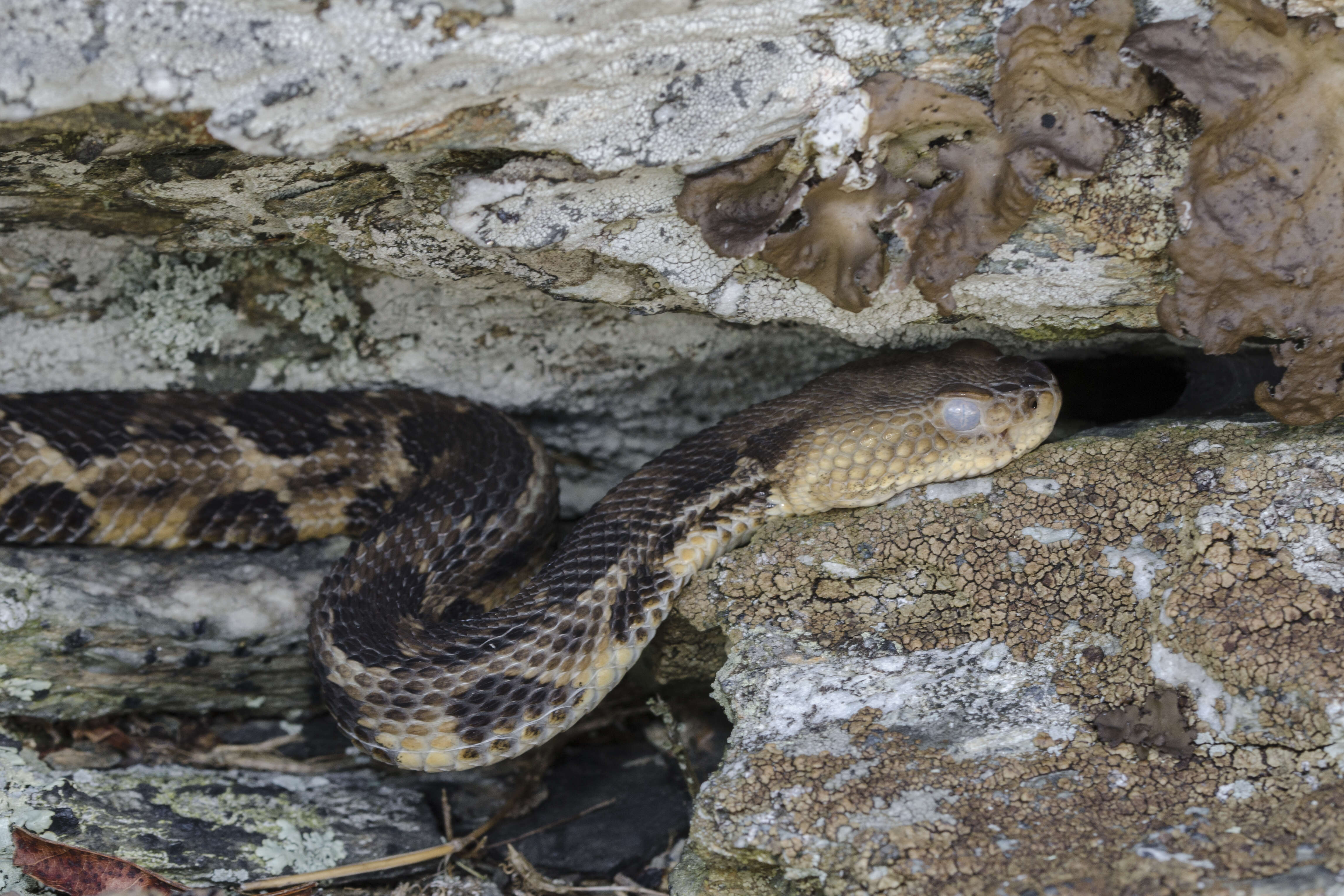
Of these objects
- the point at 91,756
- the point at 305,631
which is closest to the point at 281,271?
the point at 305,631

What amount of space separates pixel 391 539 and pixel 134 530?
1196 mm

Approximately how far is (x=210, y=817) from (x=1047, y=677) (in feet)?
9.93

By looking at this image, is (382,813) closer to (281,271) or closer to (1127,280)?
(281,271)

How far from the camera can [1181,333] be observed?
328 centimetres

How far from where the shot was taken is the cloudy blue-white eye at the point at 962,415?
12.1 feet

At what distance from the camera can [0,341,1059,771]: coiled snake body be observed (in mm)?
3564

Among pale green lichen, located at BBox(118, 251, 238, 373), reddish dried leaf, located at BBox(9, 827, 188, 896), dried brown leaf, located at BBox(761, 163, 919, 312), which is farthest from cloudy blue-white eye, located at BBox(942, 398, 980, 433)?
pale green lichen, located at BBox(118, 251, 238, 373)

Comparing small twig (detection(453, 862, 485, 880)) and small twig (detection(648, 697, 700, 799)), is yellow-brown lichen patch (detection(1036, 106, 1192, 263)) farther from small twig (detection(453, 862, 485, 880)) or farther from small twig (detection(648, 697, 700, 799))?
small twig (detection(453, 862, 485, 880))

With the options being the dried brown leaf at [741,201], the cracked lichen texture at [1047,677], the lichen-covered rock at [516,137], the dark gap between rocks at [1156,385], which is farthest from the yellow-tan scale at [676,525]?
the dried brown leaf at [741,201]

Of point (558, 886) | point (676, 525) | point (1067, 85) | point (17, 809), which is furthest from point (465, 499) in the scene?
point (1067, 85)

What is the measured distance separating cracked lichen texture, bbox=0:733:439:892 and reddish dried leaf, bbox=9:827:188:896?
0.06m

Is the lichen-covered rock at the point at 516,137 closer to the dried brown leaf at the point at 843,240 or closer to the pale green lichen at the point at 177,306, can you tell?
the dried brown leaf at the point at 843,240

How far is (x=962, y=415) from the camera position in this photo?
145 inches

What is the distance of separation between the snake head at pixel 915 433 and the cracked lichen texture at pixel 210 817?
2.02 metres
